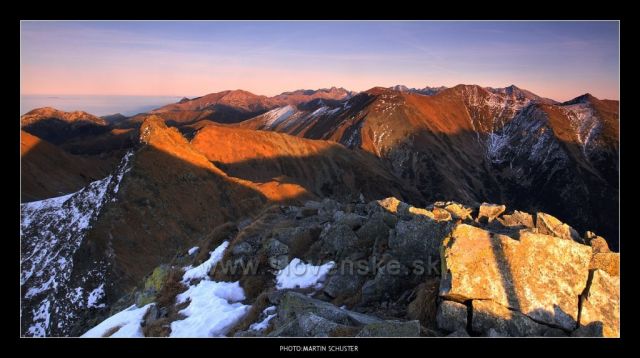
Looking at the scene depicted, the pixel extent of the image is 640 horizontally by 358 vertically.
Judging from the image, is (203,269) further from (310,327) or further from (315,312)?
(310,327)

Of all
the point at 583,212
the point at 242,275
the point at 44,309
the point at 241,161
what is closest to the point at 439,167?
the point at 583,212

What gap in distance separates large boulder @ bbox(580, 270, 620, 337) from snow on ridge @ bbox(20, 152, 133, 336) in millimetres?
34233

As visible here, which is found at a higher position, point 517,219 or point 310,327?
point 517,219

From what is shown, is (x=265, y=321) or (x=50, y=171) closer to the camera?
(x=265, y=321)

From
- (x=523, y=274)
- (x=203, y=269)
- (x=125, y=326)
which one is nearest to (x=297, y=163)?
(x=203, y=269)

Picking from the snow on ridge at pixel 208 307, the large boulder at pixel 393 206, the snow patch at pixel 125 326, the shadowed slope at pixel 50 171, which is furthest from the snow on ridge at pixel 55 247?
the shadowed slope at pixel 50 171

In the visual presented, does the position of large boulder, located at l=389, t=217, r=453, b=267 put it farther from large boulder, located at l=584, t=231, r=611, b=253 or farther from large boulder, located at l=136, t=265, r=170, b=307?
large boulder, located at l=136, t=265, r=170, b=307

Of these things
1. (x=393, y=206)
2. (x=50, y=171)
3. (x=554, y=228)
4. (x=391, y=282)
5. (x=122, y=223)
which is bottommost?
(x=122, y=223)

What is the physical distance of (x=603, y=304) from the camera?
9125 mm

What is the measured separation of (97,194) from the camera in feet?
169

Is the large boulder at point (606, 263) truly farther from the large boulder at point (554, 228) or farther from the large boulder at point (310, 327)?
the large boulder at point (310, 327)

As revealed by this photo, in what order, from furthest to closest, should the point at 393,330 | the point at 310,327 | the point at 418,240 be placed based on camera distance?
the point at 418,240
the point at 310,327
the point at 393,330

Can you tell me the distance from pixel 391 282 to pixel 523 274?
337cm
